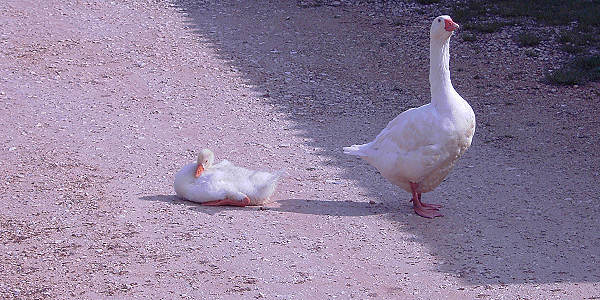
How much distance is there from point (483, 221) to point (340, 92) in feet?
12.5

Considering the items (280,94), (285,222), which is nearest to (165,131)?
(280,94)

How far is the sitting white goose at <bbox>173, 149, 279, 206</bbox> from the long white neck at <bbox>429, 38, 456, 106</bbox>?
1.35 meters

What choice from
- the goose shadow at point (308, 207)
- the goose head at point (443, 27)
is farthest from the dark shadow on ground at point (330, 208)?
the goose head at point (443, 27)

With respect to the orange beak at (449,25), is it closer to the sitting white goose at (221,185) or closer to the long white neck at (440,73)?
the long white neck at (440,73)

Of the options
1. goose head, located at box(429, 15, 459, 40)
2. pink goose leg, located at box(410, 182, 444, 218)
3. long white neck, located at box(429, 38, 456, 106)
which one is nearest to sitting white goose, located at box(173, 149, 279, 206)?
pink goose leg, located at box(410, 182, 444, 218)

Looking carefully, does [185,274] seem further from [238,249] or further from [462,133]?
[462,133]

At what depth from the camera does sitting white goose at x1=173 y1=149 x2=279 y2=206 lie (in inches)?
282

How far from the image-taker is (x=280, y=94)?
10.5m

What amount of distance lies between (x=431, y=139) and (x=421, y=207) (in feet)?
1.85

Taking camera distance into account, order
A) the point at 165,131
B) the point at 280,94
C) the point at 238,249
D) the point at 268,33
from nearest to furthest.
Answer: the point at 238,249, the point at 165,131, the point at 280,94, the point at 268,33

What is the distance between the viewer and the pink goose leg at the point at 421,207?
7188 mm

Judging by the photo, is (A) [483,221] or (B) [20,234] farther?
(A) [483,221]

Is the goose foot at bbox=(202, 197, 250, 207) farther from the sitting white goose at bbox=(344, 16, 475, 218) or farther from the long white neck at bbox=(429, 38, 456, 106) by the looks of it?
the long white neck at bbox=(429, 38, 456, 106)

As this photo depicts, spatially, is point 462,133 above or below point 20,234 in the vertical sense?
above
